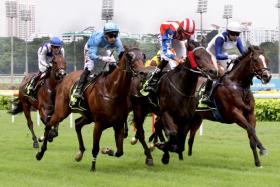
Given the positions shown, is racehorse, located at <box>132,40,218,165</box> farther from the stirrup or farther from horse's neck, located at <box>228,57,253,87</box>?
horse's neck, located at <box>228,57,253,87</box>

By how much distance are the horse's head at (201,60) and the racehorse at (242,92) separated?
3.56 feet

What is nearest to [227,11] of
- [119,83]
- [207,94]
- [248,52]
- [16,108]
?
[16,108]

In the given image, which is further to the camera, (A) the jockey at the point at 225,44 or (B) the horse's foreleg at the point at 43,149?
(A) the jockey at the point at 225,44

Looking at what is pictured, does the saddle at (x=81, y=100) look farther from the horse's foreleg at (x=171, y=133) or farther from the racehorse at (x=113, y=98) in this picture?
the horse's foreleg at (x=171, y=133)

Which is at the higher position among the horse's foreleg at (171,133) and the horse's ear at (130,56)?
the horse's ear at (130,56)

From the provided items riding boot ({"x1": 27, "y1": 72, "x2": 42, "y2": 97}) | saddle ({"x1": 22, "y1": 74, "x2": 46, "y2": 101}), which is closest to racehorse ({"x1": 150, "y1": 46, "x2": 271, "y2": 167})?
saddle ({"x1": 22, "y1": 74, "x2": 46, "y2": 101})

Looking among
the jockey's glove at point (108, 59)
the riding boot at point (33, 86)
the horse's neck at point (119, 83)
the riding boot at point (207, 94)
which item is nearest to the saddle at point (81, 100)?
the jockey's glove at point (108, 59)

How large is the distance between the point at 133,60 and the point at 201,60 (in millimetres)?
853

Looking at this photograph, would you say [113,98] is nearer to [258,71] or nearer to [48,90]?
[258,71]

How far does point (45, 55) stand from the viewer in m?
11.7

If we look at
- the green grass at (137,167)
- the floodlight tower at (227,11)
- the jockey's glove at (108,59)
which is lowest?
the green grass at (137,167)

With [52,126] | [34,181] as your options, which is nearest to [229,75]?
[52,126]

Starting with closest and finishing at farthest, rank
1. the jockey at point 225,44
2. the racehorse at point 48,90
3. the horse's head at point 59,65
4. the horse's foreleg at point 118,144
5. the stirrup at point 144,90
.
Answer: the horse's foreleg at point 118,144 < the stirrup at point 144,90 < the jockey at point 225,44 < the horse's head at point 59,65 < the racehorse at point 48,90

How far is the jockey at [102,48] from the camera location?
8.32 meters
